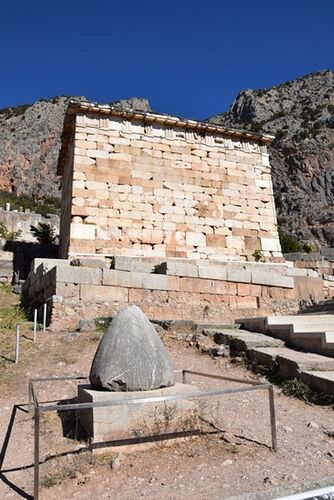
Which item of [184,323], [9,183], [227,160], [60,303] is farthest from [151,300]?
[9,183]

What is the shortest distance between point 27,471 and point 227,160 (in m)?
11.9

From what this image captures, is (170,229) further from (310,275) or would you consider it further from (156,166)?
(310,275)

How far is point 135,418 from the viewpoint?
396 centimetres

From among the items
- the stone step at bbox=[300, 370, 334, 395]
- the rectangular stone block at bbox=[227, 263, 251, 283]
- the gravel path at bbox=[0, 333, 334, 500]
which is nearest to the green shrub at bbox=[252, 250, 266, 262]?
the rectangular stone block at bbox=[227, 263, 251, 283]

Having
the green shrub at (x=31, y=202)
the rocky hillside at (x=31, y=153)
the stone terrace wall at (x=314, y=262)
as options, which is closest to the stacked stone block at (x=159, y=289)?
the stone terrace wall at (x=314, y=262)

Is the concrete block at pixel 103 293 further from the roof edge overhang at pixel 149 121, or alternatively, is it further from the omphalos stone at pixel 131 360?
the roof edge overhang at pixel 149 121

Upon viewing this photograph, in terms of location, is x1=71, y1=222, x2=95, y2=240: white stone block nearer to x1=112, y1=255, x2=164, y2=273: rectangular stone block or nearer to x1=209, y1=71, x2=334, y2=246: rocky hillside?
x1=112, y1=255, x2=164, y2=273: rectangular stone block

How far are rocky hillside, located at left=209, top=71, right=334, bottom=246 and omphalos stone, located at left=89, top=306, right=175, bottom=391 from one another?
1177 inches

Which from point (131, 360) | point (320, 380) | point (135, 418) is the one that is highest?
point (131, 360)

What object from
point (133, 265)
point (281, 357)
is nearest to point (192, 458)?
point (281, 357)

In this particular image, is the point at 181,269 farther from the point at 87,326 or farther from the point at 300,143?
the point at 300,143

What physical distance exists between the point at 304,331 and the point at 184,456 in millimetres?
4428

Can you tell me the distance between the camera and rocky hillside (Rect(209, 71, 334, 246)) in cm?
3588

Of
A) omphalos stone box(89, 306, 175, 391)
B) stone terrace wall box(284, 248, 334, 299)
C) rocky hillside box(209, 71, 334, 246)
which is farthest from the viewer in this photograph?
rocky hillside box(209, 71, 334, 246)
